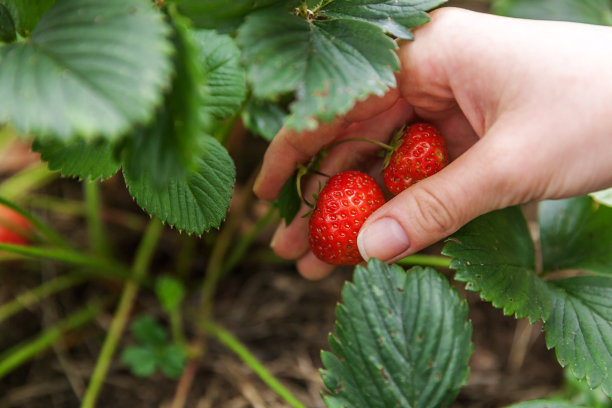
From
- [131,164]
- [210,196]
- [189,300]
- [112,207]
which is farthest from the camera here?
[112,207]

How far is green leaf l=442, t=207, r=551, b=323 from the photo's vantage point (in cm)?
79

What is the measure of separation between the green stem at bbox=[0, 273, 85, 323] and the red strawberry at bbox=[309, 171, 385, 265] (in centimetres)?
82

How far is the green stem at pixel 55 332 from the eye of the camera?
1196 mm

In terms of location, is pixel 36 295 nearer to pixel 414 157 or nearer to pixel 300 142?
pixel 300 142

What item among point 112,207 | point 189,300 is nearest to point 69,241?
point 112,207

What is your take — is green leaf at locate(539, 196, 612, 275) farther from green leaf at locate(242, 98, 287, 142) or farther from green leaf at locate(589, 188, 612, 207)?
green leaf at locate(242, 98, 287, 142)

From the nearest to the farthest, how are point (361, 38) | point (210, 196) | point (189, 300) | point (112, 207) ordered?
1. point (361, 38)
2. point (210, 196)
3. point (189, 300)
4. point (112, 207)

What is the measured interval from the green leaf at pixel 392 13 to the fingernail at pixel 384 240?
28 centimetres

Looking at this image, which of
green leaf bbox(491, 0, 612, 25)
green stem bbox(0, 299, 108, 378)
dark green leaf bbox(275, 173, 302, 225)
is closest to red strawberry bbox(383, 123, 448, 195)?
dark green leaf bbox(275, 173, 302, 225)

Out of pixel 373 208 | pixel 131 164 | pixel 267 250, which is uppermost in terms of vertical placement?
pixel 131 164

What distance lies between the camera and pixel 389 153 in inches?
35.9

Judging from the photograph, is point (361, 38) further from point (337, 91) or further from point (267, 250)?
point (267, 250)

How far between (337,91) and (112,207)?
1.13 meters

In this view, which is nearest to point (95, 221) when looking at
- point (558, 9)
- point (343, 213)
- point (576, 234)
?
point (343, 213)
